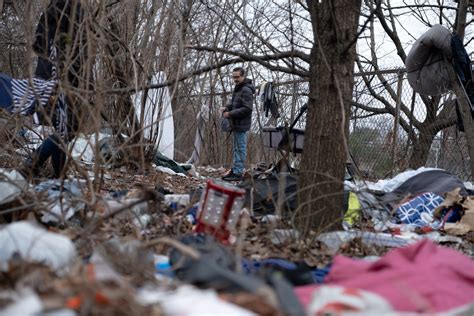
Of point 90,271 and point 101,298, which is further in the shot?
point 90,271

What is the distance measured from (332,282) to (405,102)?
22.3 feet

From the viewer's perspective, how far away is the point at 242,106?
27.9 feet

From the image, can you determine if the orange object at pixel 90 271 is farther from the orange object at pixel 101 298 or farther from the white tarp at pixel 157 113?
the white tarp at pixel 157 113

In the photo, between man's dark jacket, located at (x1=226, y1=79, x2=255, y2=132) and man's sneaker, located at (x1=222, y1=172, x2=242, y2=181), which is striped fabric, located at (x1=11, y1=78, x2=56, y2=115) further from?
man's dark jacket, located at (x1=226, y1=79, x2=255, y2=132)

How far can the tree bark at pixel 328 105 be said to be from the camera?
141 inches

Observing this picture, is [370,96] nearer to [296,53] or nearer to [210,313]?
[296,53]

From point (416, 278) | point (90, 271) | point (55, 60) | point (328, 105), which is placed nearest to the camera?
point (90, 271)

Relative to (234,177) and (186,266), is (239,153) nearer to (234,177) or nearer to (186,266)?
(234,177)

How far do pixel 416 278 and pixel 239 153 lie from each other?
647cm

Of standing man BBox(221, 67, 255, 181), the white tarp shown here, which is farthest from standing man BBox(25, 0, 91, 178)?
standing man BBox(221, 67, 255, 181)

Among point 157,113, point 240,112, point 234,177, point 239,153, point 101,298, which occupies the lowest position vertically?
point 234,177

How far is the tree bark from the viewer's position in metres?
3.59

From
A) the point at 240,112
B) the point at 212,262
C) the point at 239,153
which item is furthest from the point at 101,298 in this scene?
the point at 240,112

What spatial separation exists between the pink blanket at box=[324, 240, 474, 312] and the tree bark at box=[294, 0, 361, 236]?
1356 millimetres
